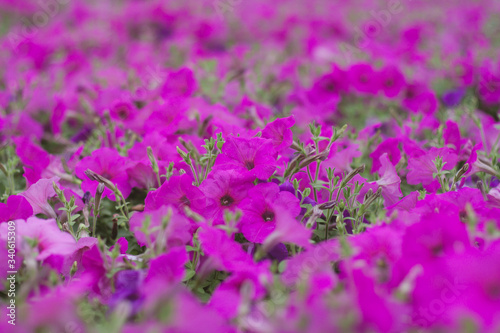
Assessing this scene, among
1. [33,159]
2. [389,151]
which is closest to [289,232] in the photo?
[389,151]

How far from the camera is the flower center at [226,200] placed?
49.9 inches

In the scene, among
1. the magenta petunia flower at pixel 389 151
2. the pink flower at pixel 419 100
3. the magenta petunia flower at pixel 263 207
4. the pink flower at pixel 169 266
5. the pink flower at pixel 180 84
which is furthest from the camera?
the pink flower at pixel 419 100

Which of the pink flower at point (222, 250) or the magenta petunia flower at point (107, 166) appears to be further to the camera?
the magenta petunia flower at point (107, 166)

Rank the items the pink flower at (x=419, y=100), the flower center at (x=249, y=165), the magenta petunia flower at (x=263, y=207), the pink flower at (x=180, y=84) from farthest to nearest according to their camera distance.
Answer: the pink flower at (x=419, y=100), the pink flower at (x=180, y=84), the flower center at (x=249, y=165), the magenta petunia flower at (x=263, y=207)

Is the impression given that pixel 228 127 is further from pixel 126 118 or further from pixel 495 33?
pixel 495 33

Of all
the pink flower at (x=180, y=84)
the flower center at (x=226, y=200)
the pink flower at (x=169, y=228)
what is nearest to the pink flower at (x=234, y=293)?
the pink flower at (x=169, y=228)

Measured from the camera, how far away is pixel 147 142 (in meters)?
1.55

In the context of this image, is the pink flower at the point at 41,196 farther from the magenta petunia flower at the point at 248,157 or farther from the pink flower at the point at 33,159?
the magenta petunia flower at the point at 248,157

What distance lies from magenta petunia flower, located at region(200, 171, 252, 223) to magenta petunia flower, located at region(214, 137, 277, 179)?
0.11 ft

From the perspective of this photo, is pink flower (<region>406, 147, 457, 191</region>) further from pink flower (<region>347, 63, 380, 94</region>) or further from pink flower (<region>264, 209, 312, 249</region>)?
pink flower (<region>347, 63, 380, 94</region>)

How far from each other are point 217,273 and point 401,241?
0.47 m

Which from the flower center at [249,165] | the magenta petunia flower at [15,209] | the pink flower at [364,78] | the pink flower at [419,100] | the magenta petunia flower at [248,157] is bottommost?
the pink flower at [419,100]

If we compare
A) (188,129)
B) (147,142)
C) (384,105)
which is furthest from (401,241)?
(384,105)

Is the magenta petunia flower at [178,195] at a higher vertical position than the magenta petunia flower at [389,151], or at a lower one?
higher
